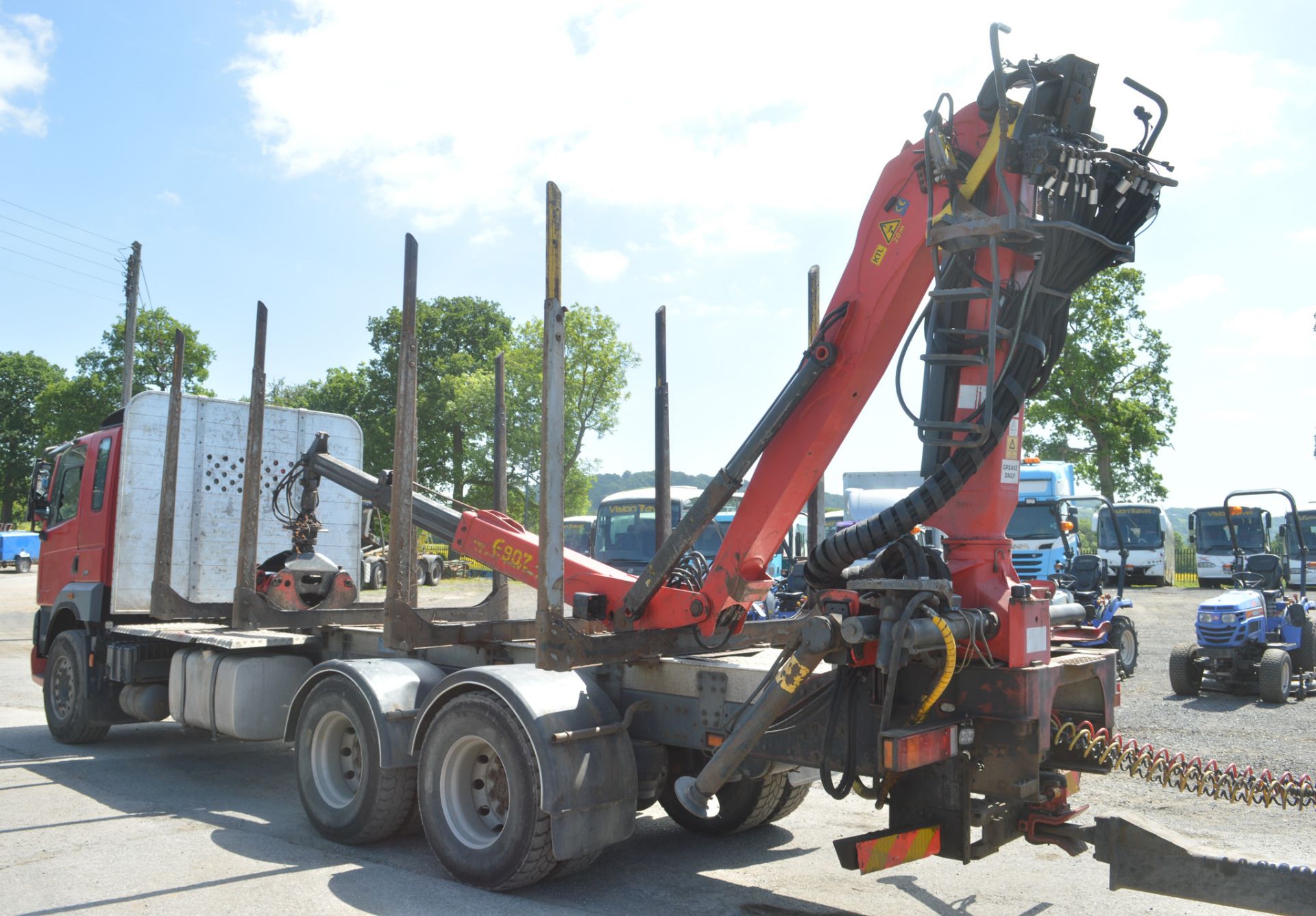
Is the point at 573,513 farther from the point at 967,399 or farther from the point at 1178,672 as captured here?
the point at 967,399

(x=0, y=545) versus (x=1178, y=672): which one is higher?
(x=0, y=545)

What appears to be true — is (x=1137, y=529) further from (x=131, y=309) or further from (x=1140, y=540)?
(x=131, y=309)

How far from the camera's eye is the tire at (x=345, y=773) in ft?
21.2

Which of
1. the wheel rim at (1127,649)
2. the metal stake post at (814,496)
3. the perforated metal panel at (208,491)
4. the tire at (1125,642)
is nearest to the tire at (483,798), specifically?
the metal stake post at (814,496)

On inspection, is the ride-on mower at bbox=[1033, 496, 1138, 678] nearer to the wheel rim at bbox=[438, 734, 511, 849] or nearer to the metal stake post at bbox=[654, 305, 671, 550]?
the metal stake post at bbox=[654, 305, 671, 550]

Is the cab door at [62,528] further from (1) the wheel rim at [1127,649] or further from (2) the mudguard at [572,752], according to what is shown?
(1) the wheel rim at [1127,649]

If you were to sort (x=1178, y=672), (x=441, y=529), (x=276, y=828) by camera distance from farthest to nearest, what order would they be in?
(x=1178, y=672)
(x=441, y=529)
(x=276, y=828)

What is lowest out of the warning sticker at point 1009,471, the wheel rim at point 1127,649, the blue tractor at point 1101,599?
the wheel rim at point 1127,649

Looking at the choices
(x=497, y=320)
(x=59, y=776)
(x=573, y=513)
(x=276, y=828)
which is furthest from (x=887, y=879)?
(x=497, y=320)

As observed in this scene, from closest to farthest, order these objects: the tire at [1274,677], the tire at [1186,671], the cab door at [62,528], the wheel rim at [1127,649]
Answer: the cab door at [62,528] → the tire at [1274,677] → the tire at [1186,671] → the wheel rim at [1127,649]

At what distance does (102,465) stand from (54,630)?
71.5 inches

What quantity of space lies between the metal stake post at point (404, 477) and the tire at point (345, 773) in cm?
60

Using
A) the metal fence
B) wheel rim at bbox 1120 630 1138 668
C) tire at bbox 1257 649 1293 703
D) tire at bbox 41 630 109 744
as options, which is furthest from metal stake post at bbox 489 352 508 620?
the metal fence

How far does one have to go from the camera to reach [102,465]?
10.3 m
